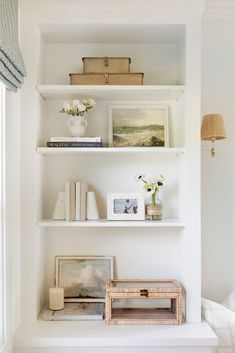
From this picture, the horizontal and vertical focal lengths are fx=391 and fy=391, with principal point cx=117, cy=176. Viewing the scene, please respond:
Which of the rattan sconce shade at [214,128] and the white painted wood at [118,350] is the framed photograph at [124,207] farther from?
the white painted wood at [118,350]

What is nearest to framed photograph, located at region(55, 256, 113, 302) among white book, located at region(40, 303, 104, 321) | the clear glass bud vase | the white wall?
white book, located at region(40, 303, 104, 321)

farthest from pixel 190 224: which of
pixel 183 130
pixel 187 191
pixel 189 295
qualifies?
pixel 183 130

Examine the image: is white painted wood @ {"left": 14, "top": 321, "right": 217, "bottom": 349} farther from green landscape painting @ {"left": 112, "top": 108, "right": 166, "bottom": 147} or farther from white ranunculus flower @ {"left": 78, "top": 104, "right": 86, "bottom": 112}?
white ranunculus flower @ {"left": 78, "top": 104, "right": 86, "bottom": 112}

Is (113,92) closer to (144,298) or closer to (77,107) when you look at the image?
(77,107)

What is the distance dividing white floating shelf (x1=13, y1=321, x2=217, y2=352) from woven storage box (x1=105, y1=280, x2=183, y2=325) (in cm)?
7

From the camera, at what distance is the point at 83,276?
2541 millimetres

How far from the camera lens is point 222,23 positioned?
106 inches

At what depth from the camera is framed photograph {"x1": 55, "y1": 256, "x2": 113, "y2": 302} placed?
8.31 feet

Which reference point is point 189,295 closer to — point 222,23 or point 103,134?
point 103,134

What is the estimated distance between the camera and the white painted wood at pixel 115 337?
2082 millimetres

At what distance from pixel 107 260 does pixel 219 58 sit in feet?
5.17

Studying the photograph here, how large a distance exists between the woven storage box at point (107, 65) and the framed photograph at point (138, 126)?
0.27 meters

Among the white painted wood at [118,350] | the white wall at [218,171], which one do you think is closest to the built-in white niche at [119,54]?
the white wall at [218,171]

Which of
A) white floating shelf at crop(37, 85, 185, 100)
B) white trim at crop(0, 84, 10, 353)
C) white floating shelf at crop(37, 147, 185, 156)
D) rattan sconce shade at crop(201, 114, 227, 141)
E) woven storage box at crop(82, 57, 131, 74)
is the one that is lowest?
white trim at crop(0, 84, 10, 353)
